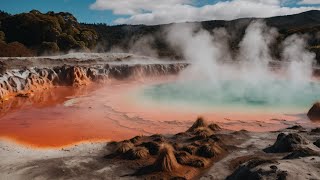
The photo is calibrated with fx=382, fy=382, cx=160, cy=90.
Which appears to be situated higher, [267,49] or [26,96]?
[267,49]

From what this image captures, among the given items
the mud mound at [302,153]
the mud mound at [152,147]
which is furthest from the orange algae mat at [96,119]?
the mud mound at [302,153]

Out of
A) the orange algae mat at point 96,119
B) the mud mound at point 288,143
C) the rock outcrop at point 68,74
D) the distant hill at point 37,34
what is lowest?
the orange algae mat at point 96,119

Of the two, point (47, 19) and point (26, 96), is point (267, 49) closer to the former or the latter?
point (47, 19)

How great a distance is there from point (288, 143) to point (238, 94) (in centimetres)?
1191

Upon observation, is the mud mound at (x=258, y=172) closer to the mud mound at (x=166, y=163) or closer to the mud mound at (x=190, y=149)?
the mud mound at (x=166, y=163)

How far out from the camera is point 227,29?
238ft

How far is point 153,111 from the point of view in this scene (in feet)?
54.1

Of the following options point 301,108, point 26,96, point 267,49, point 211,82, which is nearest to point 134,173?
point 301,108

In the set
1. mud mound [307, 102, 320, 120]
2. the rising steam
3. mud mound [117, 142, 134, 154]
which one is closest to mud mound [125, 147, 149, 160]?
mud mound [117, 142, 134, 154]

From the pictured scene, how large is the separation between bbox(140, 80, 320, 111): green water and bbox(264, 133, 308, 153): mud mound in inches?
298

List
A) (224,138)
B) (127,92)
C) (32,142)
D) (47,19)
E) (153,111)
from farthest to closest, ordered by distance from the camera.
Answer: (47,19) < (127,92) < (153,111) < (32,142) < (224,138)

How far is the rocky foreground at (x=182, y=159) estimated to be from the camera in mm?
7215

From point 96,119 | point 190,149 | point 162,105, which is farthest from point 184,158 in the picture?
point 162,105

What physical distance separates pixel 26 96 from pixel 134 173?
13.6 m
